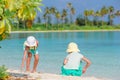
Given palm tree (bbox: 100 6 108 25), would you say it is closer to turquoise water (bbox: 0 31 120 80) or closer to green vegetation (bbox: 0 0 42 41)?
turquoise water (bbox: 0 31 120 80)

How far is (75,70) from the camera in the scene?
10969 millimetres

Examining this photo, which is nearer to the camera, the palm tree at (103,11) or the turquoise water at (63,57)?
the turquoise water at (63,57)

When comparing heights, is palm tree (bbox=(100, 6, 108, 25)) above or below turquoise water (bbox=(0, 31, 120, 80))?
below

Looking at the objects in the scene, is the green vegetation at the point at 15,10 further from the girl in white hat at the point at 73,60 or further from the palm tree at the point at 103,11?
the palm tree at the point at 103,11

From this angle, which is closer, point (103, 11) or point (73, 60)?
point (73, 60)

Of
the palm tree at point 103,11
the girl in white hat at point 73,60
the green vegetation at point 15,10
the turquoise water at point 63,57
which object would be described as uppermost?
the green vegetation at point 15,10

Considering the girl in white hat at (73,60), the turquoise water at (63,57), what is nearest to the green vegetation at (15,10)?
the girl in white hat at (73,60)

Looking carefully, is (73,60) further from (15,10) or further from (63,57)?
(63,57)

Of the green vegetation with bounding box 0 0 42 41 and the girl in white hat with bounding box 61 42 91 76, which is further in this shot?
the girl in white hat with bounding box 61 42 91 76

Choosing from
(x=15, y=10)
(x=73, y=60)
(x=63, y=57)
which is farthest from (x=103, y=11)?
(x=15, y=10)

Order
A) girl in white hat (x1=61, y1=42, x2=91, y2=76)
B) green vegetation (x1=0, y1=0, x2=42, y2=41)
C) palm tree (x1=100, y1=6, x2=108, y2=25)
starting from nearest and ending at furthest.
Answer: green vegetation (x1=0, y1=0, x2=42, y2=41), girl in white hat (x1=61, y1=42, x2=91, y2=76), palm tree (x1=100, y1=6, x2=108, y2=25)

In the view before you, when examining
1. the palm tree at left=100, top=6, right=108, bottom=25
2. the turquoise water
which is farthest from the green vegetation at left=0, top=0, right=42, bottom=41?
the palm tree at left=100, top=6, right=108, bottom=25

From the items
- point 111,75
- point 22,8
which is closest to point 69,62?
point 22,8

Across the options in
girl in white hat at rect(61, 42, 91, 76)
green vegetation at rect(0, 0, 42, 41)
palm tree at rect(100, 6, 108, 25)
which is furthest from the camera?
palm tree at rect(100, 6, 108, 25)
